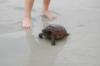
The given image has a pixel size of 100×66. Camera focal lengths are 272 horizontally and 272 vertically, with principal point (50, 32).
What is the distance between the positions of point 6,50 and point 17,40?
0.18 m

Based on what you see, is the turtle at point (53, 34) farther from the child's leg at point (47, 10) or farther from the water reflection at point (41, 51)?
the child's leg at point (47, 10)

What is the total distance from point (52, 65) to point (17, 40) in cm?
46

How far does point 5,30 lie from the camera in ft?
7.61

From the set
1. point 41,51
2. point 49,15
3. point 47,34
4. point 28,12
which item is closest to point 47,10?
point 49,15

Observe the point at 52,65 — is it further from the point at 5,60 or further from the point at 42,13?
the point at 42,13

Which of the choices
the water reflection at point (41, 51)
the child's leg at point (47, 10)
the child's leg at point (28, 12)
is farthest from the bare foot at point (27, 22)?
the child's leg at point (47, 10)

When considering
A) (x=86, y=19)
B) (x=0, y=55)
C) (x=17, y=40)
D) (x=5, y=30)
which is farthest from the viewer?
(x=86, y=19)

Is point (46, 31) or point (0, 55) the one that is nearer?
point (0, 55)

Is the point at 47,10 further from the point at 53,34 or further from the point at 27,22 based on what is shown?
the point at 53,34

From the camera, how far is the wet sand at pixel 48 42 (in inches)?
73.7

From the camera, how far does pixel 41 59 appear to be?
1882 mm

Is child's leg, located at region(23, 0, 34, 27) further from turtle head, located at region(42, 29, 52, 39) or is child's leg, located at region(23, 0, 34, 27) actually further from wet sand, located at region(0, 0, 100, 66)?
turtle head, located at region(42, 29, 52, 39)

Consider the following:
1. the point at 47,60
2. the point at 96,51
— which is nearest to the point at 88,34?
the point at 96,51

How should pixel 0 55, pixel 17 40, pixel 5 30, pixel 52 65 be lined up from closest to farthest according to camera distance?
1. pixel 52 65
2. pixel 0 55
3. pixel 17 40
4. pixel 5 30
